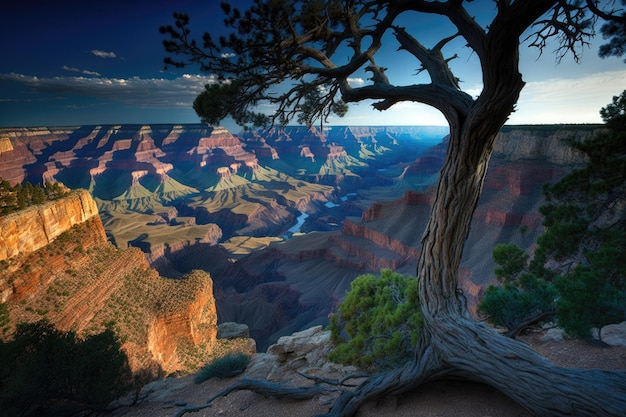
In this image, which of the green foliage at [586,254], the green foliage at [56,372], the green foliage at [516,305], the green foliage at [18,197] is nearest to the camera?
the green foliage at [586,254]

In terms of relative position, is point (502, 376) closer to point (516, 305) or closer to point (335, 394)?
point (335, 394)

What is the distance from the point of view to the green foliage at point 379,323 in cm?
798

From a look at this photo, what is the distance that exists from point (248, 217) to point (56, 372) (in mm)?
82228

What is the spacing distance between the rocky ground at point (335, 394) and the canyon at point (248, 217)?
16.5 ft

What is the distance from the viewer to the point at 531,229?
115 ft

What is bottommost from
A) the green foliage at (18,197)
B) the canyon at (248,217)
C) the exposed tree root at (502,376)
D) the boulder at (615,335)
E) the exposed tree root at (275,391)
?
the canyon at (248,217)

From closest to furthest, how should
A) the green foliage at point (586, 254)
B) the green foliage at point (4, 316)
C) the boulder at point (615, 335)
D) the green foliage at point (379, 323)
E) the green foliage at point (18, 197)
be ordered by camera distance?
1. the green foliage at point (586, 254)
2. the boulder at point (615, 335)
3. the green foliage at point (379, 323)
4. the green foliage at point (4, 316)
5. the green foliage at point (18, 197)

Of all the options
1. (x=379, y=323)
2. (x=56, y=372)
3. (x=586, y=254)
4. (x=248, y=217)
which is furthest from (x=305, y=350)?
(x=248, y=217)

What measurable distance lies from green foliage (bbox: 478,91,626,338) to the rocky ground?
0.66 metres

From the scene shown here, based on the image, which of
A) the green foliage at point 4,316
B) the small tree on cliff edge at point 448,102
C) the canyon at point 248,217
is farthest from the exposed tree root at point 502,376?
the green foliage at point 4,316

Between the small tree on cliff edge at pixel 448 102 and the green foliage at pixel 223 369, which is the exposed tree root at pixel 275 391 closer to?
the small tree on cliff edge at pixel 448 102

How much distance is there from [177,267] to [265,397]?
60.0 metres

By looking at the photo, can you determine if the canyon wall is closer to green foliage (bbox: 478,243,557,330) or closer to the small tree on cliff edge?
the small tree on cliff edge

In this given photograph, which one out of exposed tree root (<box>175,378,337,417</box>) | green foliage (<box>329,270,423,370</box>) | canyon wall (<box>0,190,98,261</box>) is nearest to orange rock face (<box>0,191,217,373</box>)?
canyon wall (<box>0,190,98,261</box>)
